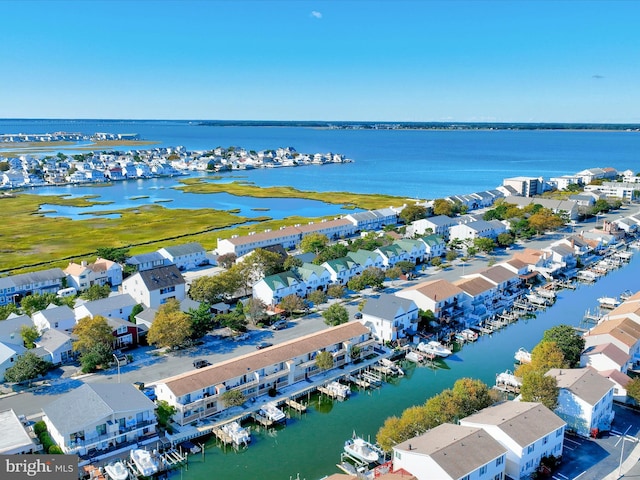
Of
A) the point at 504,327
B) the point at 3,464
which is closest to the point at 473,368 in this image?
the point at 504,327

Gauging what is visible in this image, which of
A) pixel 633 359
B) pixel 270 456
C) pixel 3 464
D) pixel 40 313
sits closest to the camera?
pixel 3 464

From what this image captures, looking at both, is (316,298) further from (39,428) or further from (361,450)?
(39,428)

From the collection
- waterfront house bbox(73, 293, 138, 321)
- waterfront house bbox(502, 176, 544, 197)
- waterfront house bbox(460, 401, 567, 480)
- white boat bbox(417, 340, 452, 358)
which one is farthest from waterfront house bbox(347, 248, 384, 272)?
waterfront house bbox(502, 176, 544, 197)

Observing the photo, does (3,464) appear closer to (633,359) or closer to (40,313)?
(40,313)

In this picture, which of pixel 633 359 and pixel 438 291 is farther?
pixel 438 291

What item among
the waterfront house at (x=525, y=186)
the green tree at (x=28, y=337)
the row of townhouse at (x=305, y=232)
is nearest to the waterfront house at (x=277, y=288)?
the row of townhouse at (x=305, y=232)

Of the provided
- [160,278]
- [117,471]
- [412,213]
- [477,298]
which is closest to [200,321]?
[160,278]
